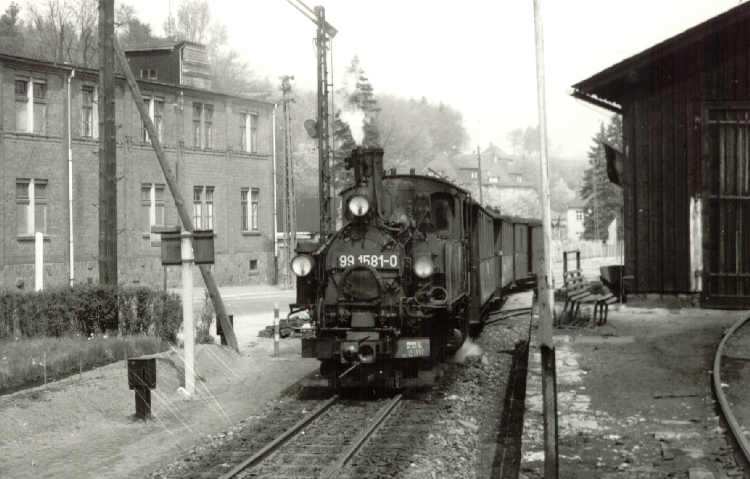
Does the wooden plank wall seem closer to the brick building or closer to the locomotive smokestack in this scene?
the locomotive smokestack

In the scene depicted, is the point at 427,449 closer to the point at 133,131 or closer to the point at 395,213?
the point at 395,213

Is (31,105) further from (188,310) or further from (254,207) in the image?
(188,310)

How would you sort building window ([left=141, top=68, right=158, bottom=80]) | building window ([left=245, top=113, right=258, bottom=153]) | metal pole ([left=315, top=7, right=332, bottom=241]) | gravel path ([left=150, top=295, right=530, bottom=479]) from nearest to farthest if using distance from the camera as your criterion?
gravel path ([left=150, top=295, right=530, bottom=479]) < metal pole ([left=315, top=7, right=332, bottom=241]) < building window ([left=245, top=113, right=258, bottom=153]) < building window ([left=141, top=68, right=158, bottom=80])

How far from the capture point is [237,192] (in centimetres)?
3994

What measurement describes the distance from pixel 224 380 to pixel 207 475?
232 inches

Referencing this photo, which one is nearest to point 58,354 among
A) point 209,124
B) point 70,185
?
point 70,185

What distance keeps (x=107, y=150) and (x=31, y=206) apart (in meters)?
17.8

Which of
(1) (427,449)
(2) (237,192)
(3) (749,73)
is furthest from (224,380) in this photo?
(2) (237,192)

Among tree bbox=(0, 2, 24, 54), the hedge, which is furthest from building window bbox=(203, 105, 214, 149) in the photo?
the hedge

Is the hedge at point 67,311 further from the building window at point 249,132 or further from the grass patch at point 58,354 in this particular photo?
the building window at point 249,132

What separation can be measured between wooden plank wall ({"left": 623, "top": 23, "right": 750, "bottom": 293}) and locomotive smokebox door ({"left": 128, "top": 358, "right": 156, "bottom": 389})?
10188 mm

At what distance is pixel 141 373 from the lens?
10930 mm

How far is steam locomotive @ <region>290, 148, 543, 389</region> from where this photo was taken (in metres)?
11.5

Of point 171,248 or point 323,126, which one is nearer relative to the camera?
point 171,248
